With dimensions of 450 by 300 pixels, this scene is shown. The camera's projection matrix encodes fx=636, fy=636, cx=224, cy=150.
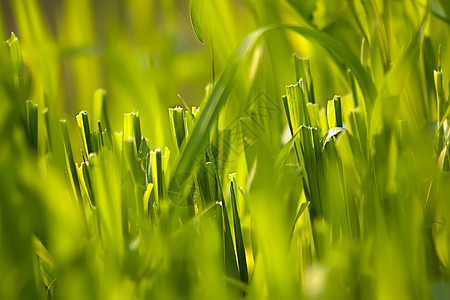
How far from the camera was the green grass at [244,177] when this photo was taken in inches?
11.5

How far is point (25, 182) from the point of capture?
348mm

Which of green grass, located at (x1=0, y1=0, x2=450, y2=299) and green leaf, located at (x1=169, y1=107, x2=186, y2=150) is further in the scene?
green leaf, located at (x1=169, y1=107, x2=186, y2=150)

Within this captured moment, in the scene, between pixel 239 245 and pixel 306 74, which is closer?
pixel 239 245

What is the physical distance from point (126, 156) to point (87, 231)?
0.06 metres

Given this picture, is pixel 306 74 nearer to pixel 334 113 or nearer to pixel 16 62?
pixel 334 113

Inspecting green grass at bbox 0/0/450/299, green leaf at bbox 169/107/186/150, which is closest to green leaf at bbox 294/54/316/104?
green grass at bbox 0/0/450/299

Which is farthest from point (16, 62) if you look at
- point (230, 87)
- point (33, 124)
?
point (230, 87)

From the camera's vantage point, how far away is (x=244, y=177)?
469 mm

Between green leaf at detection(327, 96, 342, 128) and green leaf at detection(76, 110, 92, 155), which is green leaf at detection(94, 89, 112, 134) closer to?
green leaf at detection(76, 110, 92, 155)

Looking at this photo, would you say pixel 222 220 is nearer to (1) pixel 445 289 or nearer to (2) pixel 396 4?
(1) pixel 445 289

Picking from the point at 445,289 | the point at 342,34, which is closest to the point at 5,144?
the point at 445,289

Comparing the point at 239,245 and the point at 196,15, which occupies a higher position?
the point at 196,15

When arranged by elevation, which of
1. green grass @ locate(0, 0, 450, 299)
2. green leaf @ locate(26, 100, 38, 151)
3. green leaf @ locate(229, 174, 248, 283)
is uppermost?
green leaf @ locate(26, 100, 38, 151)

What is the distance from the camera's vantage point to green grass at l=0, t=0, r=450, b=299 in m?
0.29
